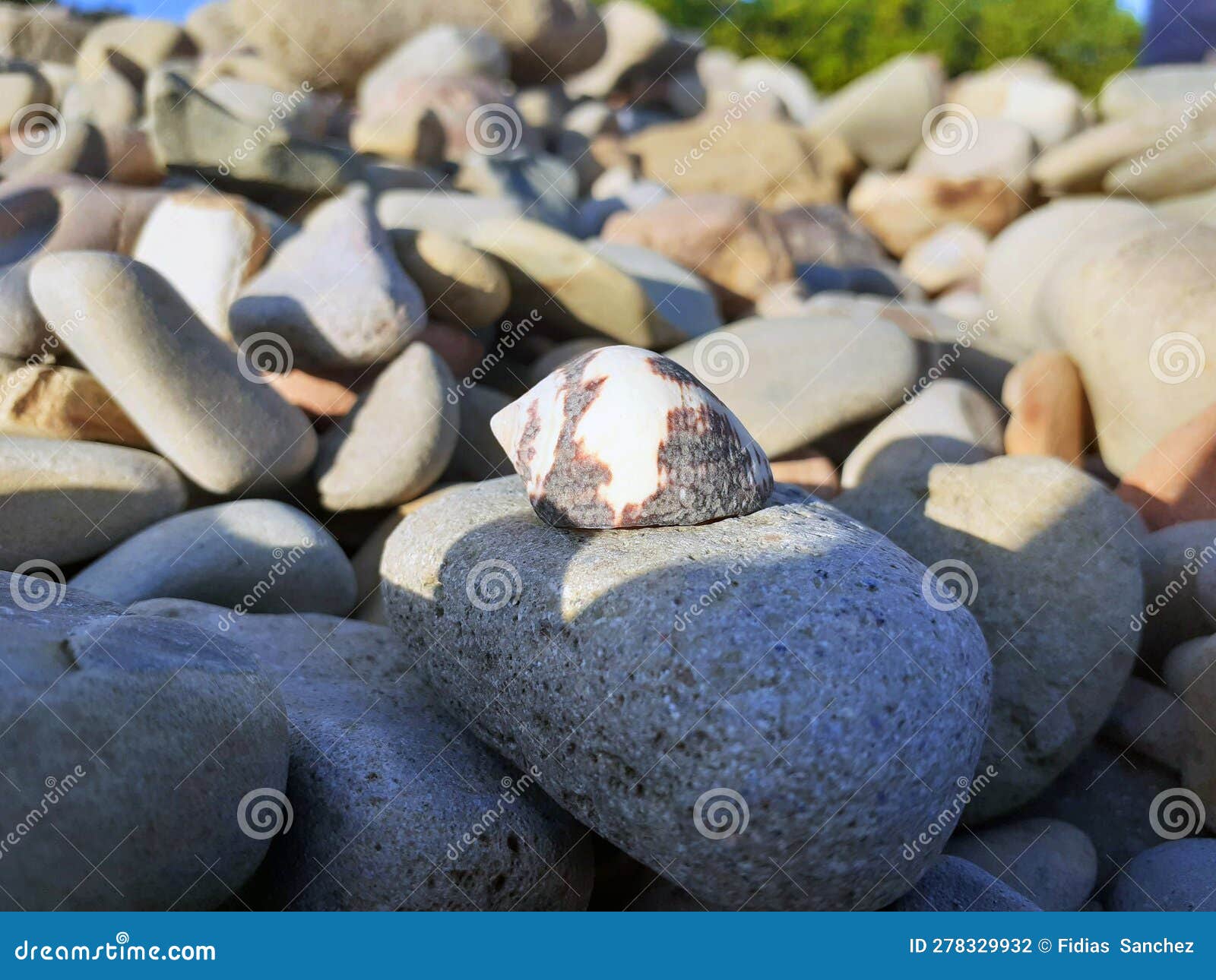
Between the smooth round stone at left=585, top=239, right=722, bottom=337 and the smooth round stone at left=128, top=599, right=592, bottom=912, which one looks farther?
the smooth round stone at left=585, top=239, right=722, bottom=337

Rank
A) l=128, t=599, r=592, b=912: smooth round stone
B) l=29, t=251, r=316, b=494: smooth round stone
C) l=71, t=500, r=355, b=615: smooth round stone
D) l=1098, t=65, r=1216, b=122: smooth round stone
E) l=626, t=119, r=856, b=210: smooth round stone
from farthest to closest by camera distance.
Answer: l=1098, t=65, r=1216, b=122: smooth round stone < l=626, t=119, r=856, b=210: smooth round stone < l=29, t=251, r=316, b=494: smooth round stone < l=71, t=500, r=355, b=615: smooth round stone < l=128, t=599, r=592, b=912: smooth round stone

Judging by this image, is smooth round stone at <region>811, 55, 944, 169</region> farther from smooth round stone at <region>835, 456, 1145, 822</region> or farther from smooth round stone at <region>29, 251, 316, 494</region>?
smooth round stone at <region>29, 251, 316, 494</region>

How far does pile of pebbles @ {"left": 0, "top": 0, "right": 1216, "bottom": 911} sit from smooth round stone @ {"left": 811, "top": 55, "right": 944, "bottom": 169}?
2.65 metres

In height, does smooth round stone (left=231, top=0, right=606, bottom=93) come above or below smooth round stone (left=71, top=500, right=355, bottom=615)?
above

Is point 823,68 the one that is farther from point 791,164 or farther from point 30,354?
point 30,354

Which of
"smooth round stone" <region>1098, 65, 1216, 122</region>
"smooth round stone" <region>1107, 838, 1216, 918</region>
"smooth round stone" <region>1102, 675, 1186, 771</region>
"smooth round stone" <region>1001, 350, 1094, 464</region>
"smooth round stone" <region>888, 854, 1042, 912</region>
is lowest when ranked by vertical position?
"smooth round stone" <region>888, 854, 1042, 912</region>

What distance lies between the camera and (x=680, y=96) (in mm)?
10891

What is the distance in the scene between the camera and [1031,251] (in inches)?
242

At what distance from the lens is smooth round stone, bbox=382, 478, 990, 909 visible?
2.16 meters

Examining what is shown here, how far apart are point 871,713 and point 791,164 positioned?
652cm

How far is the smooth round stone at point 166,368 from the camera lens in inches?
132

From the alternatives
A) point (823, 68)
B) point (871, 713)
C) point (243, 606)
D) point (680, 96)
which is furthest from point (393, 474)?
point (823, 68)

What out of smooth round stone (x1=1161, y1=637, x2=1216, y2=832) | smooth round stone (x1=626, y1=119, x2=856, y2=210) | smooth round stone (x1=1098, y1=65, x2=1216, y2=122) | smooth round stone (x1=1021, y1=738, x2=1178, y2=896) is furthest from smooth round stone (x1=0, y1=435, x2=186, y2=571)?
smooth round stone (x1=1098, y1=65, x2=1216, y2=122)

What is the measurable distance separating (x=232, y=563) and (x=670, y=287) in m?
2.76
